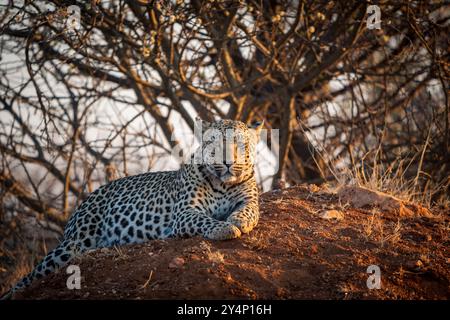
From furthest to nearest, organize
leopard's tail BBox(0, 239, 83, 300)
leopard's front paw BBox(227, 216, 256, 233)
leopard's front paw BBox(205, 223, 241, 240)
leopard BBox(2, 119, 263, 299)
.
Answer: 1. leopard's tail BBox(0, 239, 83, 300)
2. leopard BBox(2, 119, 263, 299)
3. leopard's front paw BBox(227, 216, 256, 233)
4. leopard's front paw BBox(205, 223, 241, 240)

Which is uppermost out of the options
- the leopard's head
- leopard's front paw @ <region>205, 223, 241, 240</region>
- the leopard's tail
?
the leopard's head

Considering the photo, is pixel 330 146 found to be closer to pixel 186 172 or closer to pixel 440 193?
pixel 440 193

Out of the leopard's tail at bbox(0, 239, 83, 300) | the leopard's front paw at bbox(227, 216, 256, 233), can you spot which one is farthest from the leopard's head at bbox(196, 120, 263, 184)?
the leopard's tail at bbox(0, 239, 83, 300)

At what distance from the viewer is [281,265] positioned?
6223mm

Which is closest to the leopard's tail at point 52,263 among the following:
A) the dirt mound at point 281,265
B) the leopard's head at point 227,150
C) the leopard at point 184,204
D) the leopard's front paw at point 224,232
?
the leopard at point 184,204

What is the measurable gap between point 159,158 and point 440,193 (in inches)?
215

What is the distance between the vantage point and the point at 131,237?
7941mm

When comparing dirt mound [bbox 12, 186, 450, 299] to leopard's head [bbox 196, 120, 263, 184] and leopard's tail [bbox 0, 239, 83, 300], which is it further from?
leopard's tail [bbox 0, 239, 83, 300]

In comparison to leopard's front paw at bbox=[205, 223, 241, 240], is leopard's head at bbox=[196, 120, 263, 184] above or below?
above

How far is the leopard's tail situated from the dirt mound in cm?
97

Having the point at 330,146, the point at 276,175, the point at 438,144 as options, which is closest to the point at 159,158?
the point at 276,175

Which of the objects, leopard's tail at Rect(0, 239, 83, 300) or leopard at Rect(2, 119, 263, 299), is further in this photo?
leopard's tail at Rect(0, 239, 83, 300)

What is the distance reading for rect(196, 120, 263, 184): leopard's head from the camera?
23.6 feet

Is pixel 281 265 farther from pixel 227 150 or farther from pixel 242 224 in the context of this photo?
pixel 227 150
